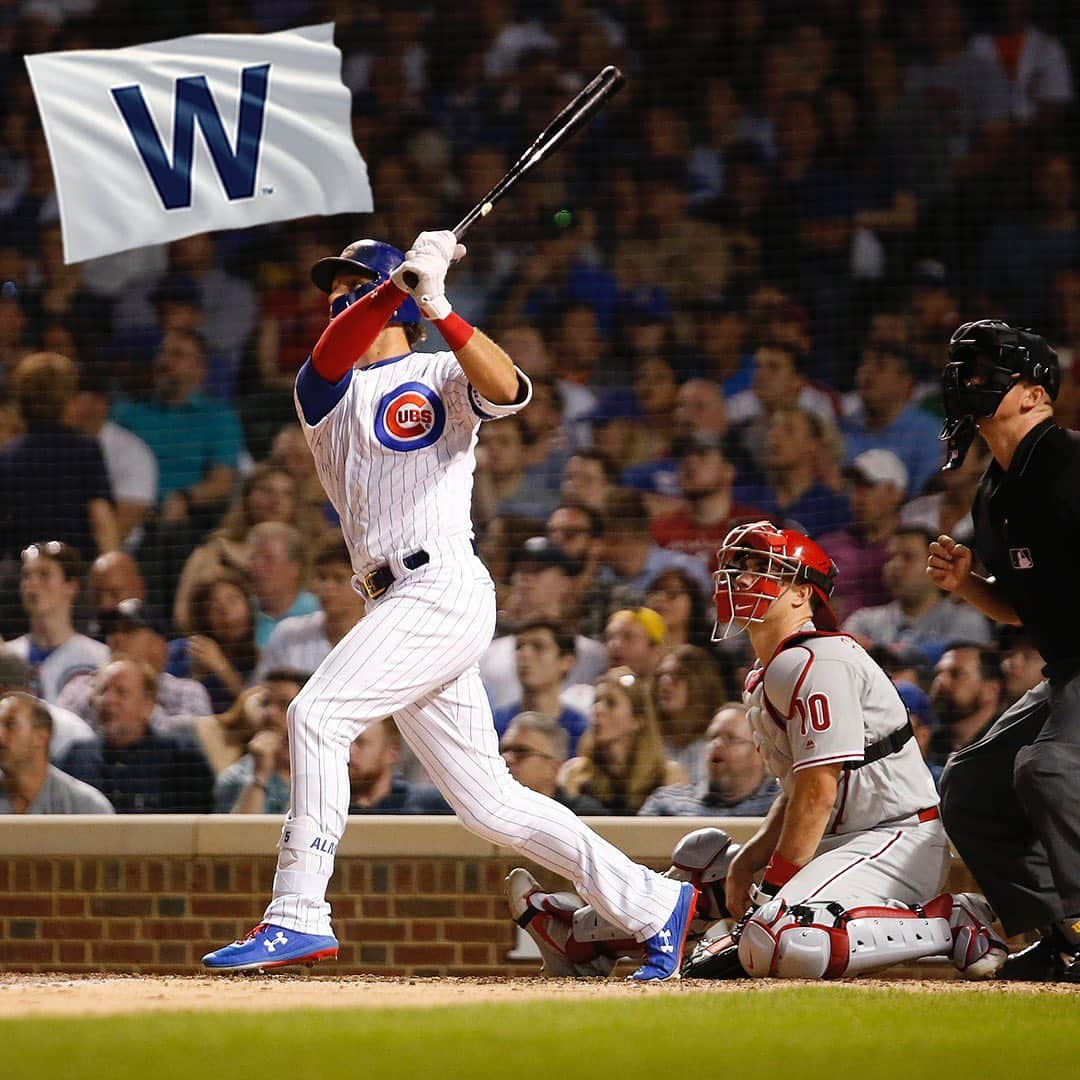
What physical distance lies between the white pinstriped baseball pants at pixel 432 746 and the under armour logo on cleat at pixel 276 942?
0.08ft

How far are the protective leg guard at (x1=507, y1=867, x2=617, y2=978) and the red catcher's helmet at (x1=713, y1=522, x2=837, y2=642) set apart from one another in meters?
0.82

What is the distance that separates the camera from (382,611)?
14.3ft

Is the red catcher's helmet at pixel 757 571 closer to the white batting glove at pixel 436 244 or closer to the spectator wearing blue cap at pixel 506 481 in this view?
the white batting glove at pixel 436 244

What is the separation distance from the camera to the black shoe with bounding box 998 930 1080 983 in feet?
14.8

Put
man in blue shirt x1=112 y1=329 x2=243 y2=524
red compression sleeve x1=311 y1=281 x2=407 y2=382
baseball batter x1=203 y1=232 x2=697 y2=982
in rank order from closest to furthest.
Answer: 1. baseball batter x1=203 y1=232 x2=697 y2=982
2. red compression sleeve x1=311 y1=281 x2=407 y2=382
3. man in blue shirt x1=112 y1=329 x2=243 y2=524

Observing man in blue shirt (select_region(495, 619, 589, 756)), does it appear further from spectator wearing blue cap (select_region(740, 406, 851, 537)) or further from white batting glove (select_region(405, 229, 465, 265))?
white batting glove (select_region(405, 229, 465, 265))

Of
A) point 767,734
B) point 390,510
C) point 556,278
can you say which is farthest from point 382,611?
point 556,278

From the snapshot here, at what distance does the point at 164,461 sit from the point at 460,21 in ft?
9.02

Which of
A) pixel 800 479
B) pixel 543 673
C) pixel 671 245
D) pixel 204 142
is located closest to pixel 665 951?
pixel 543 673

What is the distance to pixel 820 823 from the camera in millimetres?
4578

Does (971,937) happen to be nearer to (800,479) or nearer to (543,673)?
(543,673)

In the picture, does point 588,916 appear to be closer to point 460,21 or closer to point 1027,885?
point 1027,885

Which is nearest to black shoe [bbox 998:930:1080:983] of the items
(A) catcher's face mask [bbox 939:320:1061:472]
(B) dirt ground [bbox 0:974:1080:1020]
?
(B) dirt ground [bbox 0:974:1080:1020]

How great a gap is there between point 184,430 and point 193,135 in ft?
Answer: 4.27
